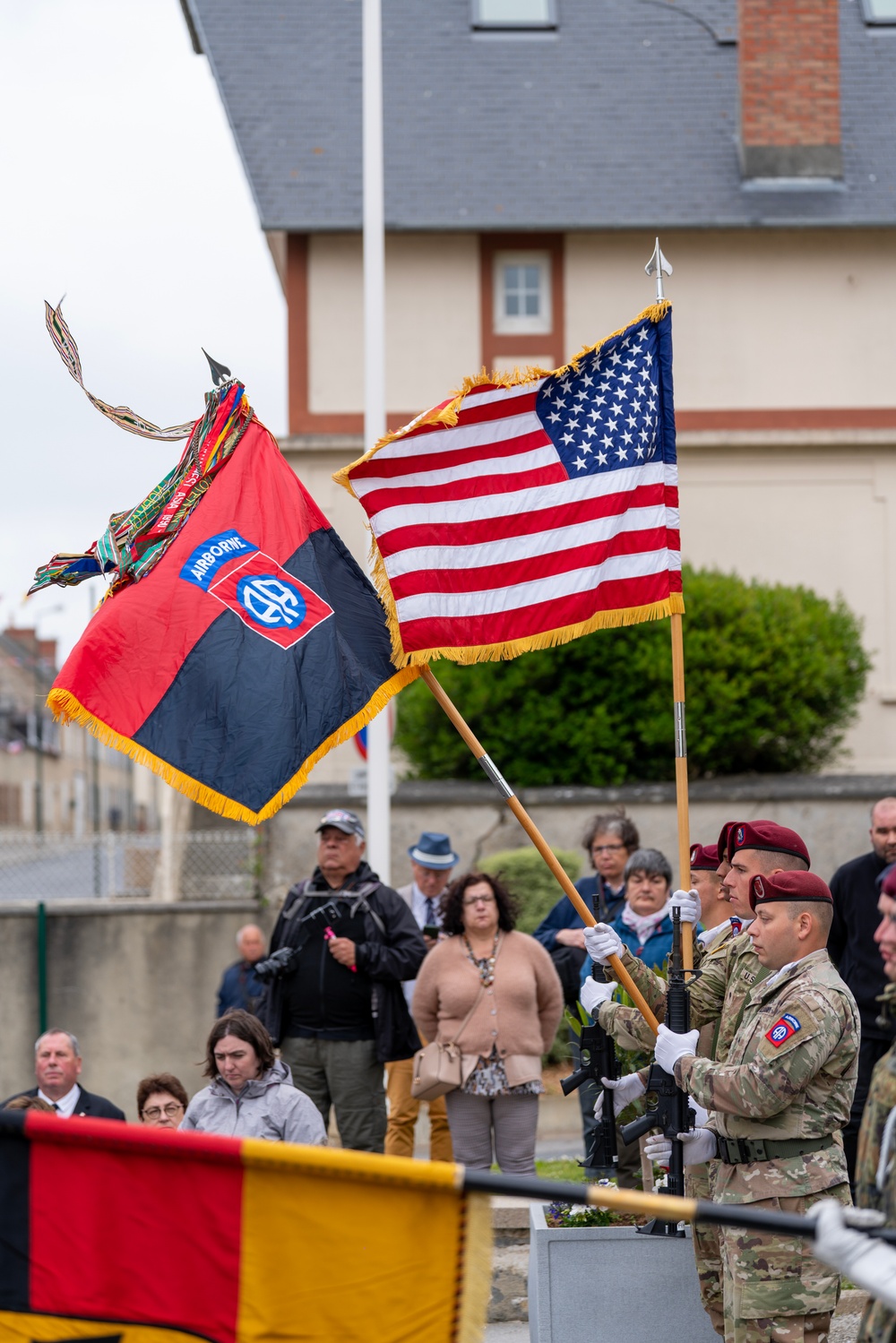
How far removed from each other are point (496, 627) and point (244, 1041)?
204 centimetres

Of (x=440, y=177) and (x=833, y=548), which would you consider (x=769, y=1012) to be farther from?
(x=440, y=177)

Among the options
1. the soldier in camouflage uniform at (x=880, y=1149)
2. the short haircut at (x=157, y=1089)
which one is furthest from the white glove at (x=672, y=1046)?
the short haircut at (x=157, y=1089)

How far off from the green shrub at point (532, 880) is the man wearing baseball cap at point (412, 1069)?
2821 mm

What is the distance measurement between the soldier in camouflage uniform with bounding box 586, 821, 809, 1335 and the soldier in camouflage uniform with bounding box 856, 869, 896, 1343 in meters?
1.43

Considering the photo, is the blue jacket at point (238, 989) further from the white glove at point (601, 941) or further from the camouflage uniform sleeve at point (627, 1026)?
the white glove at point (601, 941)

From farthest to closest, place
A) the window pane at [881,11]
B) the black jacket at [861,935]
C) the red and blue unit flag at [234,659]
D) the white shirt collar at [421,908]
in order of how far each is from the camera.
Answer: the window pane at [881,11] → the white shirt collar at [421,908] → the black jacket at [861,935] → the red and blue unit flag at [234,659]

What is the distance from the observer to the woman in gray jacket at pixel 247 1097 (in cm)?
658

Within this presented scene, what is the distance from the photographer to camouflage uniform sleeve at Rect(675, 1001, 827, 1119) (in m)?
4.49

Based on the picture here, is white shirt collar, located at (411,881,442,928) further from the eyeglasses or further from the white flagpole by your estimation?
the eyeglasses

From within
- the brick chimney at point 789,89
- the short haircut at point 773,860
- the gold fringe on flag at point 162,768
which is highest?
the brick chimney at point 789,89

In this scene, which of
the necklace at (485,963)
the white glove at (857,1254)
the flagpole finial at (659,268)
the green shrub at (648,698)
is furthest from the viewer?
the green shrub at (648,698)

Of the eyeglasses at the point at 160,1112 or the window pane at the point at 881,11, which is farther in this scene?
the window pane at the point at 881,11

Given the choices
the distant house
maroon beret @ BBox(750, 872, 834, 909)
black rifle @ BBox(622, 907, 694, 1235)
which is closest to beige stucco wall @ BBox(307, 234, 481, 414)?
the distant house

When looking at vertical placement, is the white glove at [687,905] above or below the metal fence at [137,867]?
above
